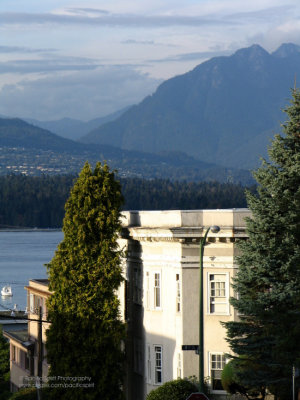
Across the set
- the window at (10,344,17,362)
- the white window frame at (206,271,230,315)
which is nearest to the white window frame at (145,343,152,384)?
the white window frame at (206,271,230,315)

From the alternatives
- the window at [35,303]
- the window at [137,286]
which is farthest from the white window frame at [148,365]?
the window at [35,303]

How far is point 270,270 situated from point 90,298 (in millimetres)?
8682

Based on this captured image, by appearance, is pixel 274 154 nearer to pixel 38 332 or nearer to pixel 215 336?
pixel 215 336

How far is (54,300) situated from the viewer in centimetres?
3844

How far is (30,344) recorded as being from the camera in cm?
5512

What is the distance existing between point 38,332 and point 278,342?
2465 centimetres

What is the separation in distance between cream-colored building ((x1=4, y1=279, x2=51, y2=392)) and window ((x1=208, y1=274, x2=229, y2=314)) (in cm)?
1781

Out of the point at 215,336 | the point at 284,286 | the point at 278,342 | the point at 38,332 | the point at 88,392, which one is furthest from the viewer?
the point at 38,332

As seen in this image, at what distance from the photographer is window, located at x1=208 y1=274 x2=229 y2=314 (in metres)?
34.9

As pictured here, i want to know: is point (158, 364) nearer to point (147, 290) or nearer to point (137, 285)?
point (147, 290)

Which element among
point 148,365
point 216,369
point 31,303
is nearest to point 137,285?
point 148,365

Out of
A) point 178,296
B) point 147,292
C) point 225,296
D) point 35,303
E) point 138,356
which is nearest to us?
point 225,296

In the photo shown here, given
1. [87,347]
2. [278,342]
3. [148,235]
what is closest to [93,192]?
[148,235]

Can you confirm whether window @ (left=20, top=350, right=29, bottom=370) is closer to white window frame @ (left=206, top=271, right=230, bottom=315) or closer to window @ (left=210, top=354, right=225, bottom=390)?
window @ (left=210, top=354, right=225, bottom=390)
